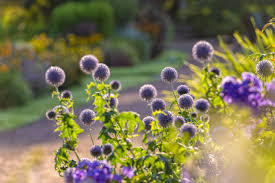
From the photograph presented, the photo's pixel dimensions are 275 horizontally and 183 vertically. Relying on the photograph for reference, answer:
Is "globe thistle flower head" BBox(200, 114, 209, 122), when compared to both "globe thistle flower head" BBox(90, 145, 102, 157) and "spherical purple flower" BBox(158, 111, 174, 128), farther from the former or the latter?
"globe thistle flower head" BBox(90, 145, 102, 157)

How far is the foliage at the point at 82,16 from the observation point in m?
15.4

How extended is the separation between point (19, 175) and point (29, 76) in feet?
19.5

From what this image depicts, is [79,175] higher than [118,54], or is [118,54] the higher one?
[118,54]

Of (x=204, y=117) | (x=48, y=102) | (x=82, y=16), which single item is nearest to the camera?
(x=204, y=117)

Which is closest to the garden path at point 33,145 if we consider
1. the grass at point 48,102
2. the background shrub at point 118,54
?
the grass at point 48,102

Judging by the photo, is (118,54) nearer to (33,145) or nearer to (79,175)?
(33,145)

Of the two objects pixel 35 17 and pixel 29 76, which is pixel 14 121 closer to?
pixel 29 76

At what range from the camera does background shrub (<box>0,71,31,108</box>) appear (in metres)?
9.18

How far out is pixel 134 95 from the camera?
968 centimetres

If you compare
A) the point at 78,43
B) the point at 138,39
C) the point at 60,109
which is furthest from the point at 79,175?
the point at 138,39

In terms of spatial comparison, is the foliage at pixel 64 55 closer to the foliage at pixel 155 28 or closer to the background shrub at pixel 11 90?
the background shrub at pixel 11 90

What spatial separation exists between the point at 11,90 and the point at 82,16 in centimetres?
683

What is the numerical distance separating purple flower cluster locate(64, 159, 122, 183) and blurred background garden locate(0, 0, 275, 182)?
3.08m

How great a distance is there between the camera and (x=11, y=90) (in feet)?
30.1
